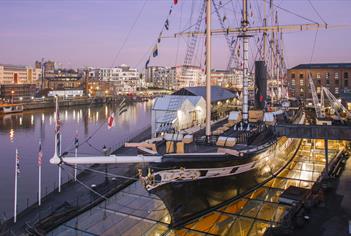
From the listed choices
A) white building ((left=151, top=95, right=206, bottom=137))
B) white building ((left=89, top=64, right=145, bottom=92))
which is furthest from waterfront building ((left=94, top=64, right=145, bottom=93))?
white building ((left=151, top=95, right=206, bottom=137))

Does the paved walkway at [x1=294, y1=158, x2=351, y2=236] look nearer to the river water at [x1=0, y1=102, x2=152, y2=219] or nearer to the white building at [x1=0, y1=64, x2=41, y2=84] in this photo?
the river water at [x1=0, y1=102, x2=152, y2=219]

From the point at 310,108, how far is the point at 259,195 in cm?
3048

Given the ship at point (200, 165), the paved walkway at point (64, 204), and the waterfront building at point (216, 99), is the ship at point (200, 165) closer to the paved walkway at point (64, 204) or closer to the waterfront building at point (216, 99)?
the paved walkway at point (64, 204)

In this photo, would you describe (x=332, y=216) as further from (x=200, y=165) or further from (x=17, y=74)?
(x=17, y=74)

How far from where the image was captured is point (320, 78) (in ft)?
233

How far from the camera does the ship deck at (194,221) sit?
32.9 feet

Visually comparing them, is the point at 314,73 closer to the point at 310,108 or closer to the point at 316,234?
the point at 310,108

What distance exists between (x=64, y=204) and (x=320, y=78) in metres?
69.5

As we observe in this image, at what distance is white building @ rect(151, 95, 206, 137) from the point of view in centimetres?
2675

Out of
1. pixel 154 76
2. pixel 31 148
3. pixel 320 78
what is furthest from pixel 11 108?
pixel 154 76

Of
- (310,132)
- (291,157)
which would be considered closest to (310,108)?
(291,157)

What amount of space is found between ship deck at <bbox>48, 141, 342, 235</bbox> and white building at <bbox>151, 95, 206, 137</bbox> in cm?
1172

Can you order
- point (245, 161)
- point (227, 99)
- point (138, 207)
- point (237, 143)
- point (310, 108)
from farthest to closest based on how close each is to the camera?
point (227, 99) < point (310, 108) < point (138, 207) < point (237, 143) < point (245, 161)

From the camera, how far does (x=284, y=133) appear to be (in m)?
13.9
